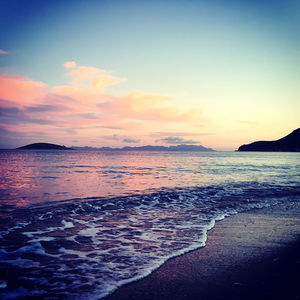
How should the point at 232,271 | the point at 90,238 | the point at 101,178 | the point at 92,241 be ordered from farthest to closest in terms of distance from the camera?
the point at 101,178, the point at 90,238, the point at 92,241, the point at 232,271

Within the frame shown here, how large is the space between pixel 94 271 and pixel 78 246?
5.41 ft

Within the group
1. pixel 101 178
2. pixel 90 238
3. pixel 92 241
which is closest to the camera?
pixel 92 241

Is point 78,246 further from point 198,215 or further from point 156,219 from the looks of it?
point 198,215

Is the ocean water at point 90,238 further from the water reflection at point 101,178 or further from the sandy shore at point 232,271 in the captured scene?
the water reflection at point 101,178

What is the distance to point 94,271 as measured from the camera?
460 cm

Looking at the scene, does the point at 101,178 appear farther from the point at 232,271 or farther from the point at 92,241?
the point at 232,271

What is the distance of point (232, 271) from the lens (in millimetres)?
4547

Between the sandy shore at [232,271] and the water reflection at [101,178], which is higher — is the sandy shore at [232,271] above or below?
above

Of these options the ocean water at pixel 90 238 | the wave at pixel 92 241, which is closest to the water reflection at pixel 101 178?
the ocean water at pixel 90 238

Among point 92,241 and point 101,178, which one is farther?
point 101,178

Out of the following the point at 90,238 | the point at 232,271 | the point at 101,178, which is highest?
the point at 232,271

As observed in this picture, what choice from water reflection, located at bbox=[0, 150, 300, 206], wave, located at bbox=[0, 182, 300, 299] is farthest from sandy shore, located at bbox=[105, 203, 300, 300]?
water reflection, located at bbox=[0, 150, 300, 206]

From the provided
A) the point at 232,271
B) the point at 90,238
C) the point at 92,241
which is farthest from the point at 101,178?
the point at 232,271

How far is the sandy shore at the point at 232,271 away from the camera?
3686 mm
